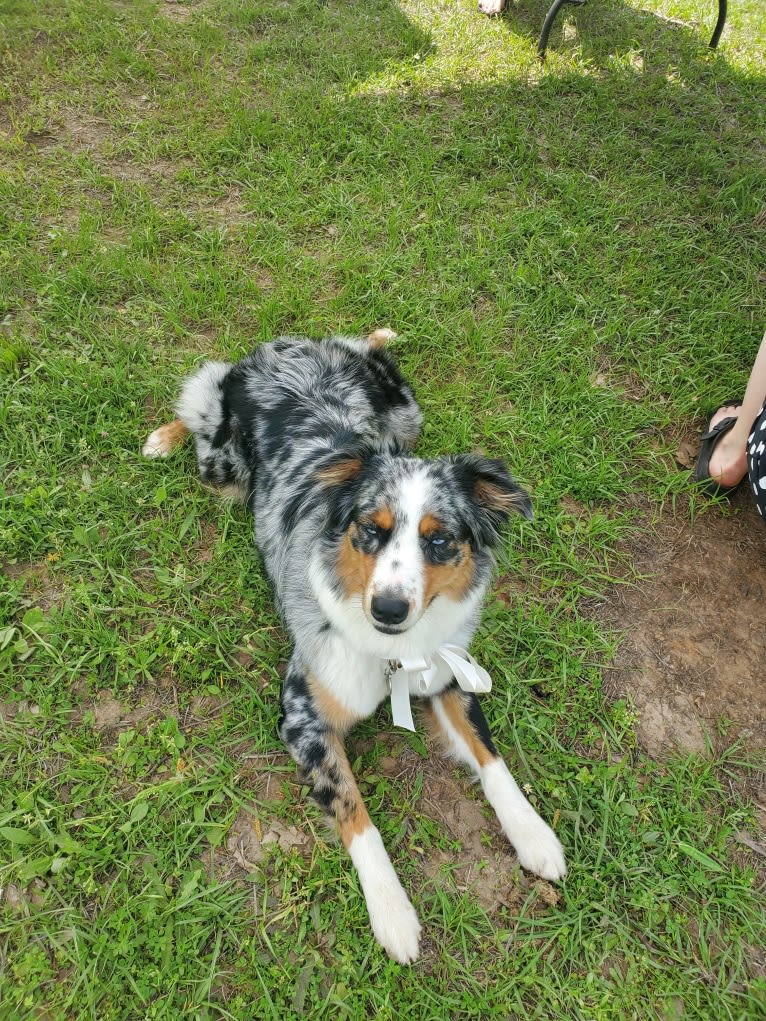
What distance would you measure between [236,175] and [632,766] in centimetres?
516

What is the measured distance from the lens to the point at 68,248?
4531 mm

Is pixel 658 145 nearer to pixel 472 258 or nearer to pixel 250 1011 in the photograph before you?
pixel 472 258

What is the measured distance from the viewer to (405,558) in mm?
2324

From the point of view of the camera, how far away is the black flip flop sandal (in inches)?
150

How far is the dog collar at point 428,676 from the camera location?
8.56ft

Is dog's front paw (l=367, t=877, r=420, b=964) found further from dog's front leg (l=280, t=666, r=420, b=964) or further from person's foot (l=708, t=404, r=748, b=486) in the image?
person's foot (l=708, t=404, r=748, b=486)

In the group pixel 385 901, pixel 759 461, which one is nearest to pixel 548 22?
pixel 759 461

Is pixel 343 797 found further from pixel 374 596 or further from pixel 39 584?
pixel 39 584

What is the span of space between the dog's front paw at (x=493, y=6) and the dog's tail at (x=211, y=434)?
5659 mm

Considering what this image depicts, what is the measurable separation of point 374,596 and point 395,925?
1.27 m

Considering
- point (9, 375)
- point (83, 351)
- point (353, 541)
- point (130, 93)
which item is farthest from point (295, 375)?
point (130, 93)

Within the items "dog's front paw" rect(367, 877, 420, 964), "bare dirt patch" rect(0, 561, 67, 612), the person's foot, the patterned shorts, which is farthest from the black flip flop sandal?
"bare dirt patch" rect(0, 561, 67, 612)

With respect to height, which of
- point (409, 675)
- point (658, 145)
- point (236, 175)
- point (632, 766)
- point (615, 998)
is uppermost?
point (658, 145)

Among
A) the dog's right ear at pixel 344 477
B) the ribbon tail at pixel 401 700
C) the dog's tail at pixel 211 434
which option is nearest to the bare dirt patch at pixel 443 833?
the ribbon tail at pixel 401 700
